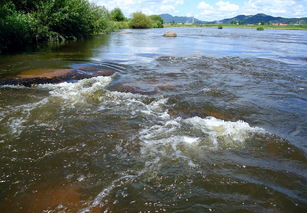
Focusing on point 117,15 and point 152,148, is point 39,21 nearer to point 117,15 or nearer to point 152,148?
point 152,148

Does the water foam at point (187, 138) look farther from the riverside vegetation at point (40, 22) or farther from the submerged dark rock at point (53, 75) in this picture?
the riverside vegetation at point (40, 22)

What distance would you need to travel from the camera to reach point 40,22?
23141mm

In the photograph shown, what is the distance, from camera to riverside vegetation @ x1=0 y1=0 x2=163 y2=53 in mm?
18241

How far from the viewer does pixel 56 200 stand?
150 inches

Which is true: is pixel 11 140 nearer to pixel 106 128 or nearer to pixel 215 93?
pixel 106 128

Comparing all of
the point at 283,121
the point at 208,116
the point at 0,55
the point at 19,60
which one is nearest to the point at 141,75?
the point at 208,116

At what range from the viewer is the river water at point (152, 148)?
3.90 m

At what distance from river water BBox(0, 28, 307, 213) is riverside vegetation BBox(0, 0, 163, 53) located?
446 inches

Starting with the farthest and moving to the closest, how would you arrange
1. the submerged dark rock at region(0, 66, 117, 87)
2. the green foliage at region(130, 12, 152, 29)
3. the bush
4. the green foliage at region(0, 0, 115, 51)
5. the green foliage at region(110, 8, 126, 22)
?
1. the green foliage at region(110, 8, 126, 22)
2. the green foliage at region(130, 12, 152, 29)
3. the green foliage at region(0, 0, 115, 51)
4. the bush
5. the submerged dark rock at region(0, 66, 117, 87)

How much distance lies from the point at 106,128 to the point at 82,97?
9.14ft

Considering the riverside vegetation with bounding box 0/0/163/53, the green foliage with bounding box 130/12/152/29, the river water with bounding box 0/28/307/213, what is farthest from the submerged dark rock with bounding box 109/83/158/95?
the green foliage with bounding box 130/12/152/29

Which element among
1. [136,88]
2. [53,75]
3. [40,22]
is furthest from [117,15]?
[136,88]

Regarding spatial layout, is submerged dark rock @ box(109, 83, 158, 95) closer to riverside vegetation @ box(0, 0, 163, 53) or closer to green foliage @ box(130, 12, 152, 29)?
riverside vegetation @ box(0, 0, 163, 53)

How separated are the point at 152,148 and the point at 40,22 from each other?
2263cm
